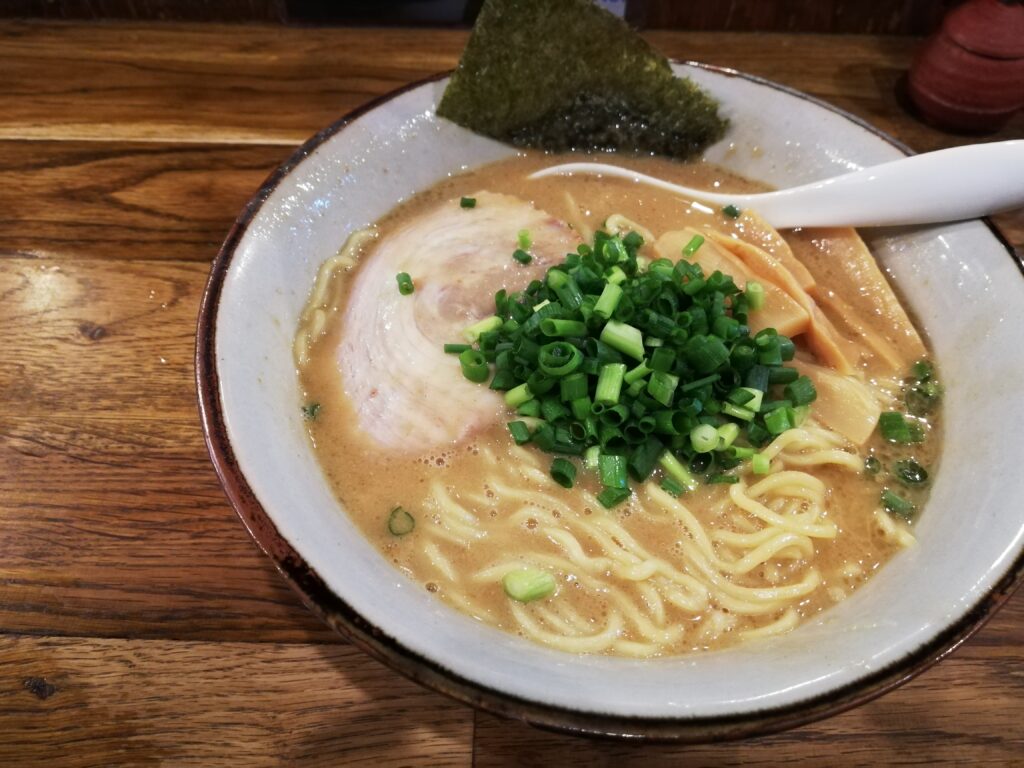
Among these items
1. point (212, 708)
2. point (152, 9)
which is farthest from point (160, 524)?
point (152, 9)

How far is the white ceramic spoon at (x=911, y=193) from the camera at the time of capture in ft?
6.82

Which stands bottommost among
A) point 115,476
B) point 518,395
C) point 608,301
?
point 115,476

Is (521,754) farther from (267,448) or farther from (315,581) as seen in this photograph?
(267,448)

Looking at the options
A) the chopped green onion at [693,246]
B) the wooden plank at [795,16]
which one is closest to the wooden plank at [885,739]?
the chopped green onion at [693,246]

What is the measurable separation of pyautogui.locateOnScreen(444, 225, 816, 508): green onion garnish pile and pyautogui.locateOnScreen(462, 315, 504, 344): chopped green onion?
0.03 m

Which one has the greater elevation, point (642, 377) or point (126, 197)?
point (642, 377)

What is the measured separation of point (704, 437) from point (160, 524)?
1437mm

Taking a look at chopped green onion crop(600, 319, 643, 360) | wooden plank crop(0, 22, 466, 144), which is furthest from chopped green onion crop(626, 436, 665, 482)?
wooden plank crop(0, 22, 466, 144)

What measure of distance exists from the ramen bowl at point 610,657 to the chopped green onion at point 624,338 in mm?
742

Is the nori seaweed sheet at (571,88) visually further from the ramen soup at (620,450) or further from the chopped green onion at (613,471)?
the chopped green onion at (613,471)

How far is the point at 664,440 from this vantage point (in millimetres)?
1857

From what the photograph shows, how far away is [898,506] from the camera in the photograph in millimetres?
1830

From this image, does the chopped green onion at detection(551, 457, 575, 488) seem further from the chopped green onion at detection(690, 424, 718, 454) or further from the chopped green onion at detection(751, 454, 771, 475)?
the chopped green onion at detection(751, 454, 771, 475)

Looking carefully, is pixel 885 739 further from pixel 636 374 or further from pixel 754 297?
pixel 754 297
